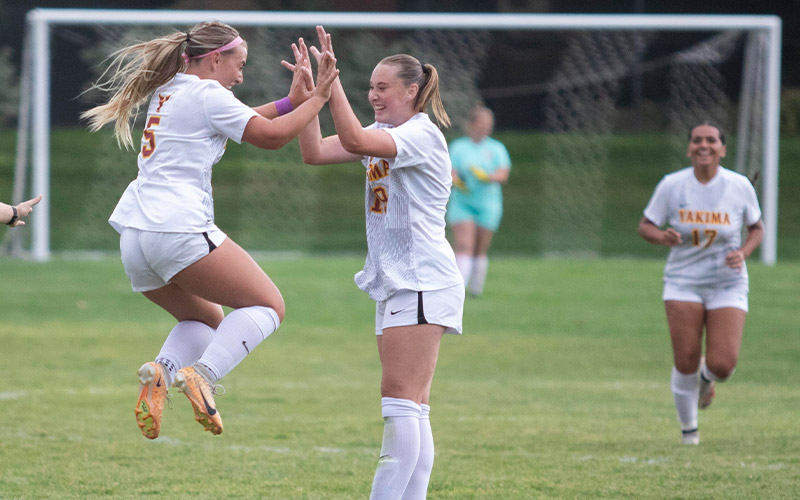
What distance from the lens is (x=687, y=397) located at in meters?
6.37

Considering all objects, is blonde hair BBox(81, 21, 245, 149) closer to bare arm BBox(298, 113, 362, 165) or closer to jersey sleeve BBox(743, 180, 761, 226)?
bare arm BBox(298, 113, 362, 165)

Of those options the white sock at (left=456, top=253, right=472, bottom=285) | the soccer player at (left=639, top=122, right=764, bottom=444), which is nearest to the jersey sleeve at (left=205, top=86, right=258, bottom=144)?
the soccer player at (left=639, top=122, right=764, bottom=444)

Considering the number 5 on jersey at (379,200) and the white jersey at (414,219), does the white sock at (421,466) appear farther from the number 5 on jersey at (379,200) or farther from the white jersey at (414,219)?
the number 5 on jersey at (379,200)

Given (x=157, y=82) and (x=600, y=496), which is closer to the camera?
(x=157, y=82)

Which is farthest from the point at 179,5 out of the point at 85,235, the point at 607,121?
the point at 607,121

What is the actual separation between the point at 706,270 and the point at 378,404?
2.61m

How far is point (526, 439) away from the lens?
650cm

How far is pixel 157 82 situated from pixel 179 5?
17.3 m

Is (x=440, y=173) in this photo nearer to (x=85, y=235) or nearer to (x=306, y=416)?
(x=306, y=416)

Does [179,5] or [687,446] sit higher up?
[179,5]

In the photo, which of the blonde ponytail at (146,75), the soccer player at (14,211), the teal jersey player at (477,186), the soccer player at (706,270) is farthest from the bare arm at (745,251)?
the teal jersey player at (477,186)

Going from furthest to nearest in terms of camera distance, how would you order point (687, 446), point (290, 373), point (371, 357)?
point (371, 357), point (290, 373), point (687, 446)

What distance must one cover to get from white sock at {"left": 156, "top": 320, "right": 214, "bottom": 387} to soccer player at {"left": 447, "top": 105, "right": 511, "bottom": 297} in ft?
27.5

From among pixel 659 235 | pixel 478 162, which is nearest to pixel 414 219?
pixel 659 235
